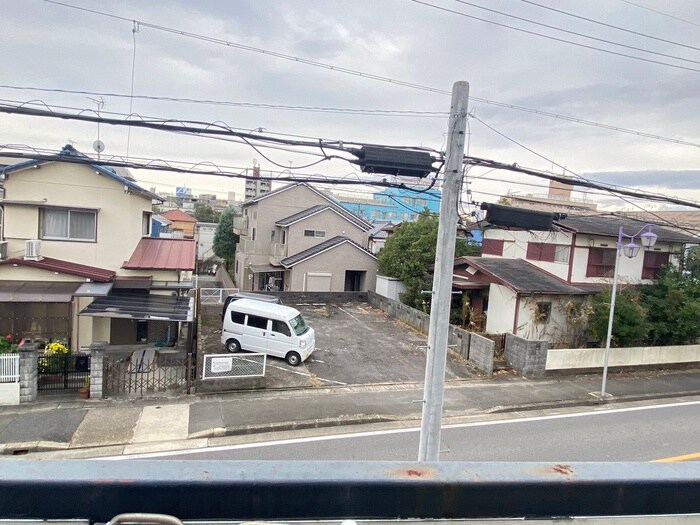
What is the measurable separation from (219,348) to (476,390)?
8848 mm

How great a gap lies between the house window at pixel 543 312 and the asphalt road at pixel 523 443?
18.7 ft

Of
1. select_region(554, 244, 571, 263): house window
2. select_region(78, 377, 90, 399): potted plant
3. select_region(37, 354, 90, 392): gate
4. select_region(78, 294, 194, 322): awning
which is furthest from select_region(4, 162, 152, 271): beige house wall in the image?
select_region(554, 244, 571, 263): house window

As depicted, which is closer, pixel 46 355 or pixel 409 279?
pixel 46 355

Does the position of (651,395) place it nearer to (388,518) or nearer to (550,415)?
(550,415)

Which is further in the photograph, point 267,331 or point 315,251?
point 315,251

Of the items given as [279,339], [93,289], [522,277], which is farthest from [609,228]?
[93,289]

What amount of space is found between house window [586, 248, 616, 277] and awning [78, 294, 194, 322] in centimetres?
1588

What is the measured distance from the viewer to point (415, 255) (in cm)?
2452

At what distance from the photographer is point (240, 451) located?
29.5ft

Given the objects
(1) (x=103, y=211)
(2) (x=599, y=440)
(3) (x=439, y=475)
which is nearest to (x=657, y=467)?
(3) (x=439, y=475)

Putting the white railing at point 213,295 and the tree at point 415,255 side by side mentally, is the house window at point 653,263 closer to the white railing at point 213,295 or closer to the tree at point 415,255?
the tree at point 415,255

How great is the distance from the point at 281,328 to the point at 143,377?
14.3 feet

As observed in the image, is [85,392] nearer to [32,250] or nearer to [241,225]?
[32,250]

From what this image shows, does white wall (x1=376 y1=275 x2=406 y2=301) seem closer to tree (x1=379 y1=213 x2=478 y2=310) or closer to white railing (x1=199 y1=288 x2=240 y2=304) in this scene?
tree (x1=379 y1=213 x2=478 y2=310)
